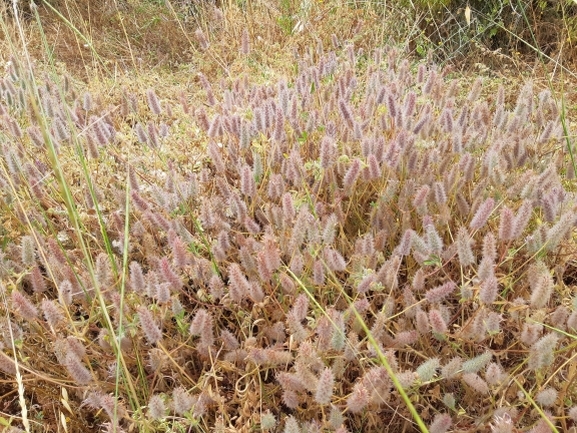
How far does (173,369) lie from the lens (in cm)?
135

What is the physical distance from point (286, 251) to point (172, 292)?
323 mm

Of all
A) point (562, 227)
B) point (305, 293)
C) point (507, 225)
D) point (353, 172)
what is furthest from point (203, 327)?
point (562, 227)

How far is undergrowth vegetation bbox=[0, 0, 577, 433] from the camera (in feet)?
3.83

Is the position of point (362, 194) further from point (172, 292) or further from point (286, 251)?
point (172, 292)

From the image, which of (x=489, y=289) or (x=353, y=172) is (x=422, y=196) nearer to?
(x=353, y=172)

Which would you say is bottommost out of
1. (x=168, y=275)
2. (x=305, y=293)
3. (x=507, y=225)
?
(x=305, y=293)

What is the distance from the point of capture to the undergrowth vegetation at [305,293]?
3.83ft

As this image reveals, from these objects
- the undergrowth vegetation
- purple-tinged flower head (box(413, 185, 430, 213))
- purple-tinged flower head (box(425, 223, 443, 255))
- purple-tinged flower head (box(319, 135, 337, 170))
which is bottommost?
the undergrowth vegetation

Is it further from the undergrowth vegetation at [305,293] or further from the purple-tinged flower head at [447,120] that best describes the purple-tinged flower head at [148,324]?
the purple-tinged flower head at [447,120]

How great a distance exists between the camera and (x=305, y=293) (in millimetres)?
1396

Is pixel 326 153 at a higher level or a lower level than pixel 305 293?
higher

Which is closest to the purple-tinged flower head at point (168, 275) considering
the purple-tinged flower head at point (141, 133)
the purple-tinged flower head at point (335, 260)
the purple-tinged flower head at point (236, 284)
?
the purple-tinged flower head at point (236, 284)

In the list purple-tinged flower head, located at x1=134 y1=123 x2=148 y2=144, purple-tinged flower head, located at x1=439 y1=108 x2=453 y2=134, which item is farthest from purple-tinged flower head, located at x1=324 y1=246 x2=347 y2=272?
purple-tinged flower head, located at x1=134 y1=123 x2=148 y2=144

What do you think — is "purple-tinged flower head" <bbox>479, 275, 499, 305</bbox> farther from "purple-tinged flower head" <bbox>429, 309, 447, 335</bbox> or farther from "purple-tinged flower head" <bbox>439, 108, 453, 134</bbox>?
"purple-tinged flower head" <bbox>439, 108, 453, 134</bbox>
